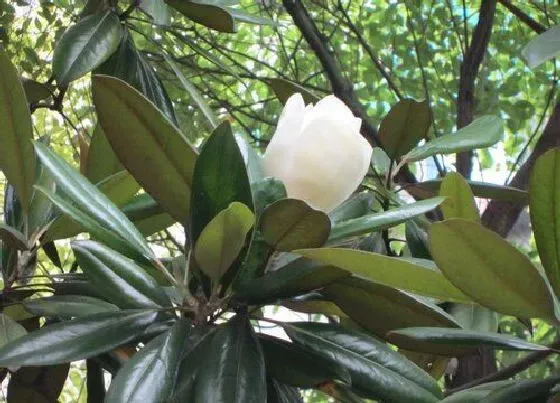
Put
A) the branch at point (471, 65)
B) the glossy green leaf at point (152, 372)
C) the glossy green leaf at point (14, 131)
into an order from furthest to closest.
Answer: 1. the branch at point (471, 65)
2. the glossy green leaf at point (14, 131)
3. the glossy green leaf at point (152, 372)

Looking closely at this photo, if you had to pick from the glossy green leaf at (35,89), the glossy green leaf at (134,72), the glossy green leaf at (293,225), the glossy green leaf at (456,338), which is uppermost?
the glossy green leaf at (134,72)

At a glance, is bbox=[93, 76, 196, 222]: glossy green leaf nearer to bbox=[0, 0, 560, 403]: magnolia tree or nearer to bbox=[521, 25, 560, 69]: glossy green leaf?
bbox=[0, 0, 560, 403]: magnolia tree

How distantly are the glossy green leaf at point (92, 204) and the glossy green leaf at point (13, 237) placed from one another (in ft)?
0.25

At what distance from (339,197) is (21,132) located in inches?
7.9

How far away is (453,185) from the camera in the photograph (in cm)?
51

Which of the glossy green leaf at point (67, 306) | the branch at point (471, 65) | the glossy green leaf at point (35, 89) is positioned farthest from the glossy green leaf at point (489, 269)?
the branch at point (471, 65)

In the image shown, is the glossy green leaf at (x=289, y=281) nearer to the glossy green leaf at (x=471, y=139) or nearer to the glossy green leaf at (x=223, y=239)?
the glossy green leaf at (x=223, y=239)

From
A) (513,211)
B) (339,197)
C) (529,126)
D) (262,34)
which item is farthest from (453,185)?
(262,34)

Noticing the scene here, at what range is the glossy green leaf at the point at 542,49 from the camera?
1.99 ft

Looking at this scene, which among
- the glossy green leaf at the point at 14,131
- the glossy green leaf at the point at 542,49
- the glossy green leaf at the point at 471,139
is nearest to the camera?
the glossy green leaf at the point at 14,131

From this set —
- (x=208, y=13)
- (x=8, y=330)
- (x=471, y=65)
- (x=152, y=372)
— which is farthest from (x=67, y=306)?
(x=471, y=65)

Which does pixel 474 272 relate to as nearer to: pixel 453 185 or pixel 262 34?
pixel 453 185

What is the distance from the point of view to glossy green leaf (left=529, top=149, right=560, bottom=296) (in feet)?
1.32

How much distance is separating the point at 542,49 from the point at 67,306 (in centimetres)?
40
